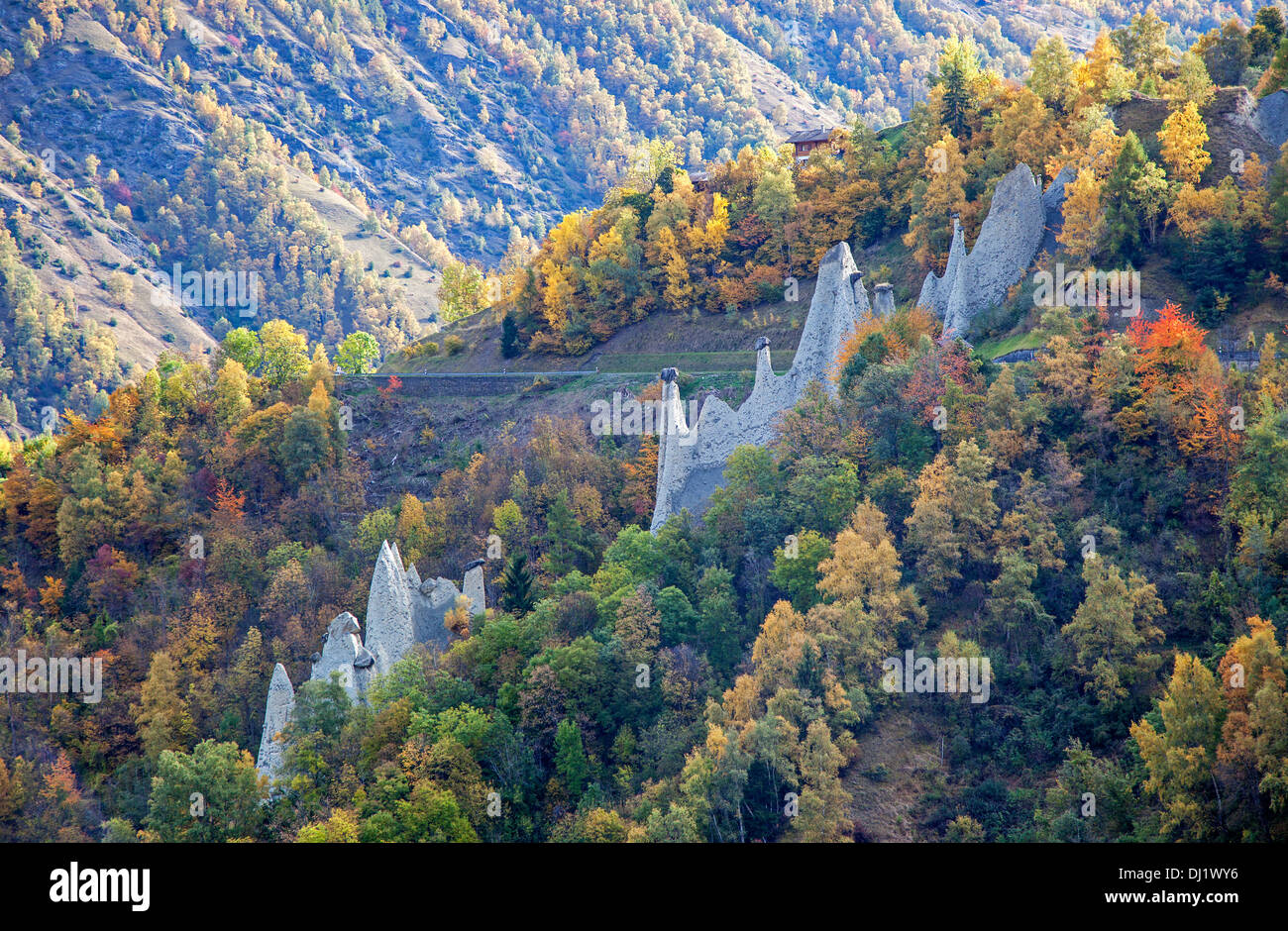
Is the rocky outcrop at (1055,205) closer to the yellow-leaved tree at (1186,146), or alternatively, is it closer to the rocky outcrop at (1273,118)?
the yellow-leaved tree at (1186,146)

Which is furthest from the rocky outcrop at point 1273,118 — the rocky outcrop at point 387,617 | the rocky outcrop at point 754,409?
the rocky outcrop at point 387,617

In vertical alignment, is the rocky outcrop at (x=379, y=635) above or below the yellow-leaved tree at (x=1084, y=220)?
below

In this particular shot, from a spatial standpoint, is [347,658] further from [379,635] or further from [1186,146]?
[1186,146]

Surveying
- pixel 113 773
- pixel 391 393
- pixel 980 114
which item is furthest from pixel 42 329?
pixel 980 114

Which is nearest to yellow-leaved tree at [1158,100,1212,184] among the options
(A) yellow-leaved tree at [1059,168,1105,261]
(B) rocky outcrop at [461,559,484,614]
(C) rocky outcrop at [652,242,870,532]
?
(A) yellow-leaved tree at [1059,168,1105,261]

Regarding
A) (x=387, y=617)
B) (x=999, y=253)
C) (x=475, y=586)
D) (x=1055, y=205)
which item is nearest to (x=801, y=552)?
(x=475, y=586)

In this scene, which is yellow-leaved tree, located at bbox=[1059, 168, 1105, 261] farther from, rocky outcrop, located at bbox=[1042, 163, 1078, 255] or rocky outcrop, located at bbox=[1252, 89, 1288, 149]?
rocky outcrop, located at bbox=[1252, 89, 1288, 149]
